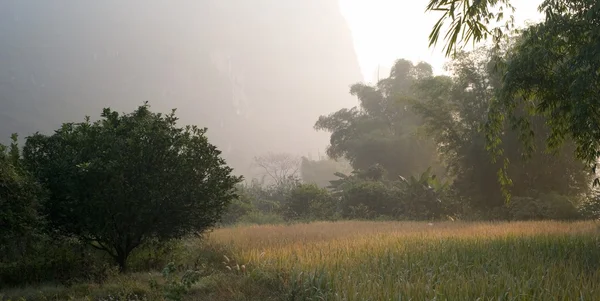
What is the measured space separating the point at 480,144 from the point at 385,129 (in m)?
Answer: 20.7

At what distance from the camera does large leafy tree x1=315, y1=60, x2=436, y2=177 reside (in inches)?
1459

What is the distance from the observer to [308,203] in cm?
2664

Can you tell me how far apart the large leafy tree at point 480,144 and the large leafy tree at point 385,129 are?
42.6 feet

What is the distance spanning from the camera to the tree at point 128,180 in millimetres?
9203

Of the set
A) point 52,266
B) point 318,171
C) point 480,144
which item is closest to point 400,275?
point 52,266

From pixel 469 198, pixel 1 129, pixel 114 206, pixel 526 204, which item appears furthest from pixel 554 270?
pixel 1 129

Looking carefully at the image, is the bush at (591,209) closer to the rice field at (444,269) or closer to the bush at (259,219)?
the rice field at (444,269)

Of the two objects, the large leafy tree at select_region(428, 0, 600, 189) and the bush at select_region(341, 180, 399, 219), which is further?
the bush at select_region(341, 180, 399, 219)

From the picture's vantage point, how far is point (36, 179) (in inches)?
363

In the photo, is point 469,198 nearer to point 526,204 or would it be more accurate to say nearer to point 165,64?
point 526,204

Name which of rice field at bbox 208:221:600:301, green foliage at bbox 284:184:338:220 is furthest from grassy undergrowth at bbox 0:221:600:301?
green foliage at bbox 284:184:338:220

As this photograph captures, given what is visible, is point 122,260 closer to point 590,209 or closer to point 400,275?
point 400,275

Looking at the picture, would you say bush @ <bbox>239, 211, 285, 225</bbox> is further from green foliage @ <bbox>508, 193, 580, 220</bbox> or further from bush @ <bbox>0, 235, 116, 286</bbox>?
bush @ <bbox>0, 235, 116, 286</bbox>

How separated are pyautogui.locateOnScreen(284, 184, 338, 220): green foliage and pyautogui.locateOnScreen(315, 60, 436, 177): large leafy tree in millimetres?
11302
